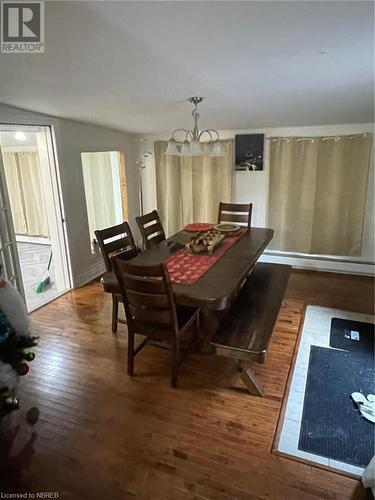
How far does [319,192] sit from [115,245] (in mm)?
2704

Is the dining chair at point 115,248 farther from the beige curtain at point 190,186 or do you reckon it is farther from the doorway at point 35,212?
the beige curtain at point 190,186

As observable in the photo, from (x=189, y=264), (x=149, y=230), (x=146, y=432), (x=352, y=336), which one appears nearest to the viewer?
(x=146, y=432)

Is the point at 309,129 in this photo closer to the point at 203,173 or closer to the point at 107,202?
the point at 203,173

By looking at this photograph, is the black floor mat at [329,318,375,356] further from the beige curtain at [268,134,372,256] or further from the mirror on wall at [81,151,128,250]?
the mirror on wall at [81,151,128,250]

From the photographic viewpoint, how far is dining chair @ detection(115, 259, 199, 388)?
1.98 metres

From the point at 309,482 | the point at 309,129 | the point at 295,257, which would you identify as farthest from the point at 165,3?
the point at 295,257

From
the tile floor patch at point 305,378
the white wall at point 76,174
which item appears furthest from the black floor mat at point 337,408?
the white wall at point 76,174

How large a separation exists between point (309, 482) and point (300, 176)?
3373 millimetres

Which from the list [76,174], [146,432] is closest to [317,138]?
[76,174]

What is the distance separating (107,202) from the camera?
17.1 ft

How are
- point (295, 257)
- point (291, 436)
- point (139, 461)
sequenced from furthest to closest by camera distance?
point (295, 257) → point (291, 436) → point (139, 461)

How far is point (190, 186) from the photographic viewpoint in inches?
182

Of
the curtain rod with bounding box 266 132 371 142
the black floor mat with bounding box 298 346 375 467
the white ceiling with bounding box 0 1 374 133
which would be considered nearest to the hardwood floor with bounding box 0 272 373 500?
the black floor mat with bounding box 298 346 375 467

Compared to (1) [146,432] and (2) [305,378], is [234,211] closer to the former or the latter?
(2) [305,378]
